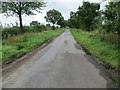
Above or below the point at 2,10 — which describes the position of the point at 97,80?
A: below

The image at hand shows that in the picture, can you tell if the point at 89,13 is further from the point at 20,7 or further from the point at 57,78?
the point at 57,78

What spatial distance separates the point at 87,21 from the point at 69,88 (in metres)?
28.1

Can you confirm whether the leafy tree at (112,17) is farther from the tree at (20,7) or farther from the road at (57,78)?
the tree at (20,7)

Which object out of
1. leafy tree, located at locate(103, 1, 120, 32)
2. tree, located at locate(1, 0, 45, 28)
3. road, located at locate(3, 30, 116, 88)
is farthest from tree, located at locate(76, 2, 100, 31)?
road, located at locate(3, 30, 116, 88)

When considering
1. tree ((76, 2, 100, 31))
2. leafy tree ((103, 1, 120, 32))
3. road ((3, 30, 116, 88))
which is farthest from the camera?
tree ((76, 2, 100, 31))

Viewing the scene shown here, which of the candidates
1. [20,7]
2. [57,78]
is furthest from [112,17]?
[20,7]

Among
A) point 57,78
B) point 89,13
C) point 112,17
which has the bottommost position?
point 57,78

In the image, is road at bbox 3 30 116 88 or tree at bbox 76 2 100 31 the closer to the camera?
road at bbox 3 30 116 88

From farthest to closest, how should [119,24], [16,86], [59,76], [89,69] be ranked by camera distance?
[119,24], [89,69], [59,76], [16,86]

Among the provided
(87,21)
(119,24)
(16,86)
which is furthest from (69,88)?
(87,21)

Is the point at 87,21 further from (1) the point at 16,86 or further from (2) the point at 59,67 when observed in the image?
(1) the point at 16,86

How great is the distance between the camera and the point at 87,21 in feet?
102

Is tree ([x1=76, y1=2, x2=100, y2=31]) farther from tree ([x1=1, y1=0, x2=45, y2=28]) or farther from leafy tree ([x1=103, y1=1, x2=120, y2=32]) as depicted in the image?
leafy tree ([x1=103, y1=1, x2=120, y2=32])

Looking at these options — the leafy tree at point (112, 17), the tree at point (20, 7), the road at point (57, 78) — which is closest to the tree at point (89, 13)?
the tree at point (20, 7)
